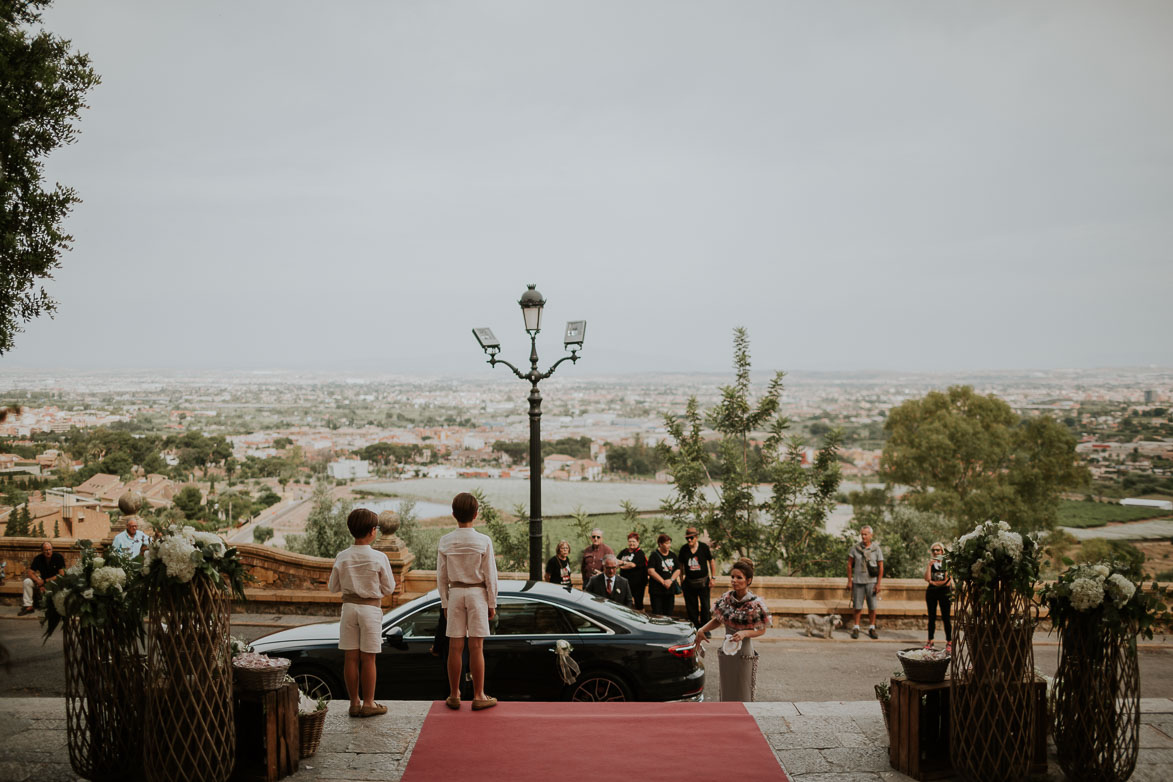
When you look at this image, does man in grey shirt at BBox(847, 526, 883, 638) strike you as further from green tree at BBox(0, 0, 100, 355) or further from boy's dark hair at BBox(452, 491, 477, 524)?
green tree at BBox(0, 0, 100, 355)

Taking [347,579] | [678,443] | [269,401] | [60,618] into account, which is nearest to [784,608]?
[678,443]

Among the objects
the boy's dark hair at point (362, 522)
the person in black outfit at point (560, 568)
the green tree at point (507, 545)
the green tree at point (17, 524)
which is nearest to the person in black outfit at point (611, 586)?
the person in black outfit at point (560, 568)

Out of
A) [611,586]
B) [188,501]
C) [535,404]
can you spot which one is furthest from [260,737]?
[188,501]

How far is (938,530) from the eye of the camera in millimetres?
22438

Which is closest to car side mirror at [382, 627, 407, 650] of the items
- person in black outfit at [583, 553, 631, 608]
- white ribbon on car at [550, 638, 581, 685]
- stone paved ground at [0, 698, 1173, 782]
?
stone paved ground at [0, 698, 1173, 782]

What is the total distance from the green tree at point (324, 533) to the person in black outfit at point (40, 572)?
477 cm

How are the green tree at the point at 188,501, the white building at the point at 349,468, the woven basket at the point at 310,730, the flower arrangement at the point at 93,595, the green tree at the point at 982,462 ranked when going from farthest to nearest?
the green tree at the point at 982,462 → the white building at the point at 349,468 → the green tree at the point at 188,501 → the woven basket at the point at 310,730 → the flower arrangement at the point at 93,595

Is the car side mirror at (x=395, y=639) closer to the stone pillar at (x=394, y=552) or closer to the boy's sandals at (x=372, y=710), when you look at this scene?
the boy's sandals at (x=372, y=710)

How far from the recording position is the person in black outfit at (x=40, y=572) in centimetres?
1267

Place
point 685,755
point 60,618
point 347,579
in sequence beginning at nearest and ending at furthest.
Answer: point 60,618
point 685,755
point 347,579

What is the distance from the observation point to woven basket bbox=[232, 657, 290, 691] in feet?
16.2

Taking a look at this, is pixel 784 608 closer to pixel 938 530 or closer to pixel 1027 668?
pixel 1027 668

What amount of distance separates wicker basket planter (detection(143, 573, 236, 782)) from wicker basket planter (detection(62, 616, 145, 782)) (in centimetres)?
37

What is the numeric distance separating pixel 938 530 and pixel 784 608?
1180cm
